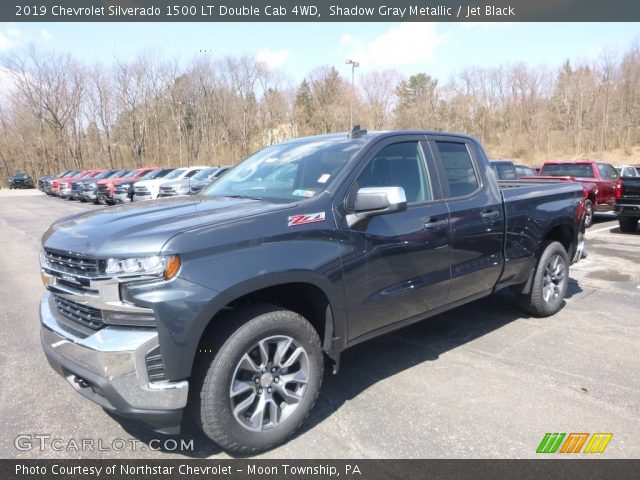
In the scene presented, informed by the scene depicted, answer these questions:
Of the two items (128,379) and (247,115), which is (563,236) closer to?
(128,379)

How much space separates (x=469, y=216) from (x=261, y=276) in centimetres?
225

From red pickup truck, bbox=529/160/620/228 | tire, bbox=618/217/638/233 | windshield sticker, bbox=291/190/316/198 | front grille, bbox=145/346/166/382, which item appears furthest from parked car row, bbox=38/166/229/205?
front grille, bbox=145/346/166/382

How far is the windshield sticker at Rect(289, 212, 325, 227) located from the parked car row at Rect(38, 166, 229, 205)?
13979 mm

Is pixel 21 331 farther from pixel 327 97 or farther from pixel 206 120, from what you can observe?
pixel 206 120

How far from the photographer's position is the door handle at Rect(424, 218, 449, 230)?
3752 millimetres

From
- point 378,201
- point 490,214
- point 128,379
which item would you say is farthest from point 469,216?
point 128,379

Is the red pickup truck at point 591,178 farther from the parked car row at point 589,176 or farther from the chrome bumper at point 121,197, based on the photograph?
the chrome bumper at point 121,197

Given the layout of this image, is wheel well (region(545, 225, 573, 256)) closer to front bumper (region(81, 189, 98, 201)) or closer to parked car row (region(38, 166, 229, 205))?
parked car row (region(38, 166, 229, 205))

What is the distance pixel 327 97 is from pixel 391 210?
55351 millimetres

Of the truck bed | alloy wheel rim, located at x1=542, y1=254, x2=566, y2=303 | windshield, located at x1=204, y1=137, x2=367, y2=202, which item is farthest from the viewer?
alloy wheel rim, located at x1=542, y1=254, x2=566, y2=303

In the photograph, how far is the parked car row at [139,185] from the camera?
64.7ft

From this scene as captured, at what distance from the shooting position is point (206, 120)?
2334 inches

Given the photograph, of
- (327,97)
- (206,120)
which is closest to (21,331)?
(327,97)

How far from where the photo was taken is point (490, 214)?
14.4 feet
